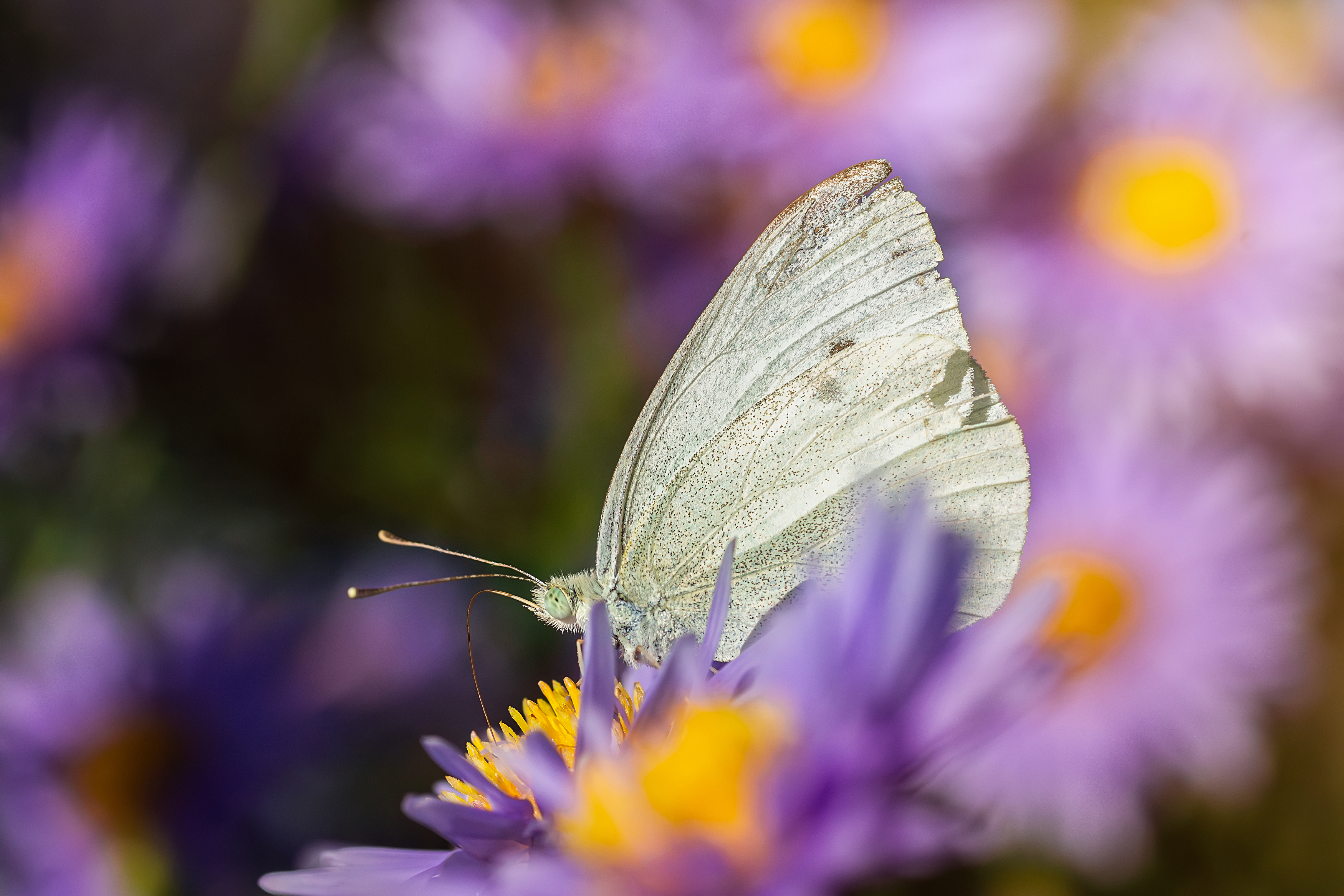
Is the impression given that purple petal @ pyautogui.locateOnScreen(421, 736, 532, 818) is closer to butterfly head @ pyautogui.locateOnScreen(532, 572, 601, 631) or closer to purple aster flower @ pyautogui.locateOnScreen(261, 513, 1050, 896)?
purple aster flower @ pyautogui.locateOnScreen(261, 513, 1050, 896)

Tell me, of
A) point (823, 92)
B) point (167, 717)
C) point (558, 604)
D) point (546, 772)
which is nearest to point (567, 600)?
point (558, 604)

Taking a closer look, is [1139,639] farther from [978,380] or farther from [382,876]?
[382,876]

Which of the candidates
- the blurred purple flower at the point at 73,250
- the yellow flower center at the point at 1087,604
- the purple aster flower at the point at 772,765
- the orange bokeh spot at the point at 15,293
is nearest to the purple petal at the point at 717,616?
the purple aster flower at the point at 772,765

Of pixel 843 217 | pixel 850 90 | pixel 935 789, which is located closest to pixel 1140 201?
pixel 850 90

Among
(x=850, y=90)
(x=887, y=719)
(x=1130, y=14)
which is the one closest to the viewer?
(x=887, y=719)

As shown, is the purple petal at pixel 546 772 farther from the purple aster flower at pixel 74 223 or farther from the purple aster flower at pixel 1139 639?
the purple aster flower at pixel 74 223

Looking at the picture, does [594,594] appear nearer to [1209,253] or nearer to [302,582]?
[302,582]
